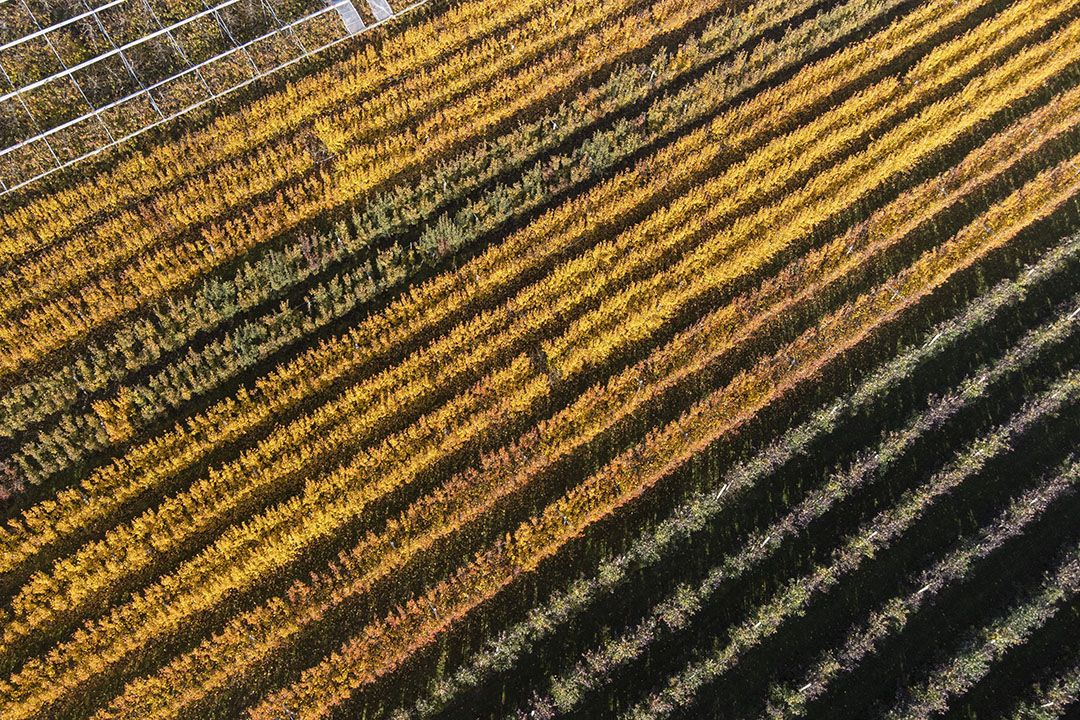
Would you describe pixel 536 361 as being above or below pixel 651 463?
above

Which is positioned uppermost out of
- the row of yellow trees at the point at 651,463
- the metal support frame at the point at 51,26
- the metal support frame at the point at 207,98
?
the metal support frame at the point at 51,26

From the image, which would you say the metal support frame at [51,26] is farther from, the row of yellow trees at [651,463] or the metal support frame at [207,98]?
the row of yellow trees at [651,463]

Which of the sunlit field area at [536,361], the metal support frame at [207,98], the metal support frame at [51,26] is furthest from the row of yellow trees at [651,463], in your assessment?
the metal support frame at [51,26]

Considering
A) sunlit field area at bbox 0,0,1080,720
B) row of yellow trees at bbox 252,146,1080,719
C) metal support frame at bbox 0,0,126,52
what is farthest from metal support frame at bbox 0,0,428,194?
row of yellow trees at bbox 252,146,1080,719

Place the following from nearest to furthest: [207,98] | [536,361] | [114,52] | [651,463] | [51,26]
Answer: [651,463], [536,361], [114,52], [51,26], [207,98]

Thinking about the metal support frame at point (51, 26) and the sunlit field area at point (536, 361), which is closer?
the sunlit field area at point (536, 361)

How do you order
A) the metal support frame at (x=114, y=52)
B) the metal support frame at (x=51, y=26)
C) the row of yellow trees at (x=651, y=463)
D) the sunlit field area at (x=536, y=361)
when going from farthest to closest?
1. the metal support frame at (x=51, y=26)
2. the metal support frame at (x=114, y=52)
3. the sunlit field area at (x=536, y=361)
4. the row of yellow trees at (x=651, y=463)

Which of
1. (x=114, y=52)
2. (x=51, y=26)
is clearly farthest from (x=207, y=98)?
(x=51, y=26)

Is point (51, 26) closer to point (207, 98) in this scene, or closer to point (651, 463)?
point (207, 98)

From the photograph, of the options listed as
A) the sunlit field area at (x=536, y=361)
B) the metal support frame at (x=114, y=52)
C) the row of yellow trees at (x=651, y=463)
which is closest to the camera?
the row of yellow trees at (x=651, y=463)

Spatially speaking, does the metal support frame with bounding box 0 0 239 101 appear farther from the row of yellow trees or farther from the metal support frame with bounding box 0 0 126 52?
the row of yellow trees

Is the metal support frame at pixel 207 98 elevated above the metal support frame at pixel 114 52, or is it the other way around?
the metal support frame at pixel 114 52
